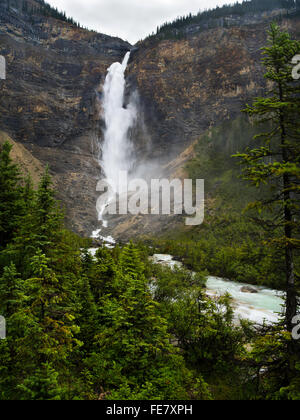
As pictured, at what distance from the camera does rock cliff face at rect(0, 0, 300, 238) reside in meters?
69.9

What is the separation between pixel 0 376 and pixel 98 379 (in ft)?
7.50

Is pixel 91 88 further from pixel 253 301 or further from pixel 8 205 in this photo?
pixel 253 301

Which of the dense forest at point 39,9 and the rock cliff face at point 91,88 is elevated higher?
the dense forest at point 39,9

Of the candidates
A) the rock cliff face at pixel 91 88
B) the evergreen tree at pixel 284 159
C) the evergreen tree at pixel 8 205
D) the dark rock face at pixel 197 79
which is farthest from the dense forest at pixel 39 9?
the evergreen tree at pixel 284 159

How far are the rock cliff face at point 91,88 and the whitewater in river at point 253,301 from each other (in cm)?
4023

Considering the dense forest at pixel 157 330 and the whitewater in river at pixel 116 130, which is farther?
the whitewater in river at pixel 116 130
